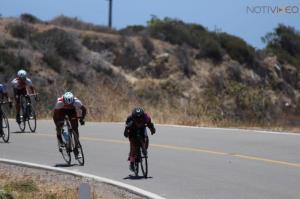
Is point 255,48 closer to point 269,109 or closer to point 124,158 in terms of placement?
Result: point 269,109

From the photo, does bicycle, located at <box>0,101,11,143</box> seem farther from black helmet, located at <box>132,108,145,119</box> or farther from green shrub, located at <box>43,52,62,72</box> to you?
green shrub, located at <box>43,52,62,72</box>

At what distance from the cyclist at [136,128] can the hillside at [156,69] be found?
1125 cm

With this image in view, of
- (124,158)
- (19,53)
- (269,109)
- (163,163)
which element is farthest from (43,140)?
(19,53)

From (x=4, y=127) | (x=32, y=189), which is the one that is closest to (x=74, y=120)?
(x=32, y=189)

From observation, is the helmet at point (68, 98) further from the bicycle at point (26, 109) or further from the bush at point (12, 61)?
the bush at point (12, 61)

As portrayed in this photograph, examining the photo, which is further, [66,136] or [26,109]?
[26,109]

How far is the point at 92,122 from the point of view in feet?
78.1

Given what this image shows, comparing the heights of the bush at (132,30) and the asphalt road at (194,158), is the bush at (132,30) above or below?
above

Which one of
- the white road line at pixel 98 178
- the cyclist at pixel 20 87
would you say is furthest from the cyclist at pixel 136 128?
the cyclist at pixel 20 87

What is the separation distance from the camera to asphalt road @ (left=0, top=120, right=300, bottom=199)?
10992 mm

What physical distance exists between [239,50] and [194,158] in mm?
49429

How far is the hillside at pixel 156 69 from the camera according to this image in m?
26.4

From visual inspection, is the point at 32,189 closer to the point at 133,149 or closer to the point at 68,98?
the point at 133,149

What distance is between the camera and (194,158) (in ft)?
47.8
